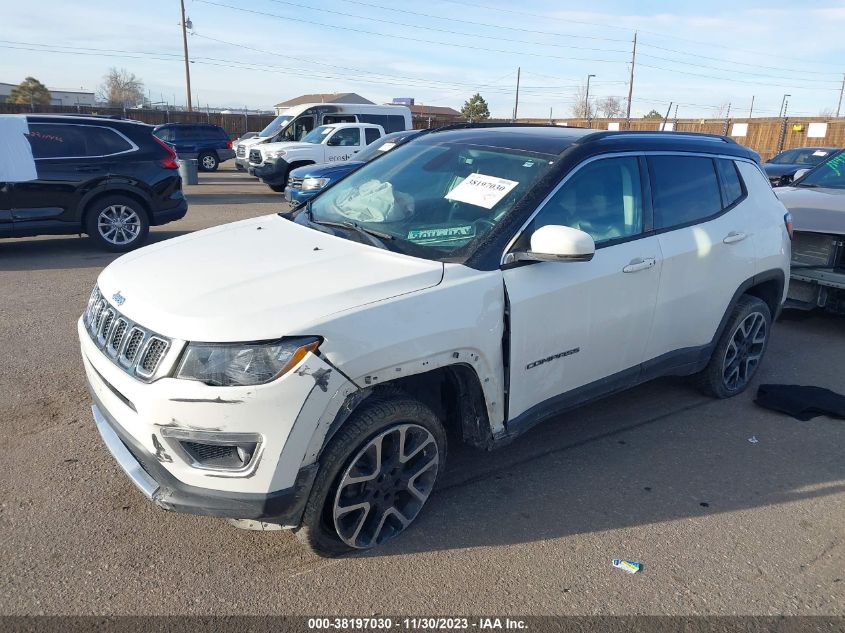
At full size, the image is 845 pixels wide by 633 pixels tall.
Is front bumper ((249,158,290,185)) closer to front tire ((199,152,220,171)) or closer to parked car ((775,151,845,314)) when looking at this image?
front tire ((199,152,220,171))

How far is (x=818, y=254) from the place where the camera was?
6.24 metres

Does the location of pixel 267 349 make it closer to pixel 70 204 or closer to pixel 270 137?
pixel 70 204

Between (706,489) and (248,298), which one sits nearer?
(248,298)

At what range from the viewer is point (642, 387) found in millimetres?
4965

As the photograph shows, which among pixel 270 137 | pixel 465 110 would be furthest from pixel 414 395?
pixel 465 110

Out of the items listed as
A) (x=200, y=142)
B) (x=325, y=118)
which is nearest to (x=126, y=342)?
(x=325, y=118)

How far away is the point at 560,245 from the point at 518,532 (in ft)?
4.52

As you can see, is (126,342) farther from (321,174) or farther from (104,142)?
(321,174)

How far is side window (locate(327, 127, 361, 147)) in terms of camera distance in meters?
18.0

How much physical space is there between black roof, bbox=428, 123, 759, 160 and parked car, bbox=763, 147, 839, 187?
1352cm

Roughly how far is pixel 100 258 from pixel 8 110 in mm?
29995

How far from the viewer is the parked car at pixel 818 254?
6098 millimetres

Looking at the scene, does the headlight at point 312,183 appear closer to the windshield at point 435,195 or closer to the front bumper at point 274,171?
the front bumper at point 274,171

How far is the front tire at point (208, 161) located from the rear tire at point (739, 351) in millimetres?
23684
